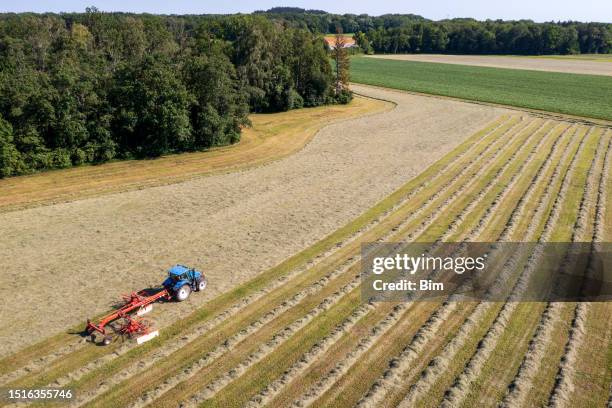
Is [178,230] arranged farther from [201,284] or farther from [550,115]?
[550,115]

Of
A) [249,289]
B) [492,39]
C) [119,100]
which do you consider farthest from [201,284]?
[492,39]

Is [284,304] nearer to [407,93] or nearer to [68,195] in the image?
[68,195]

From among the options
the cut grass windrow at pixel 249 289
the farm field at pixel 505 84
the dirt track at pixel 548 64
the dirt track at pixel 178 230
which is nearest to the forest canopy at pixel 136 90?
the dirt track at pixel 178 230

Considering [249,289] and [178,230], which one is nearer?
[249,289]

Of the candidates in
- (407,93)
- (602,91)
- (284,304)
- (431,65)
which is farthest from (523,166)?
(431,65)

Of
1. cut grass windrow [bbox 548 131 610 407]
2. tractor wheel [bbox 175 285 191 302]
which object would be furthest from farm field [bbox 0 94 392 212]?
cut grass windrow [bbox 548 131 610 407]

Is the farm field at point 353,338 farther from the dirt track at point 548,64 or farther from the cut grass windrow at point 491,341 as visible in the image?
the dirt track at point 548,64
